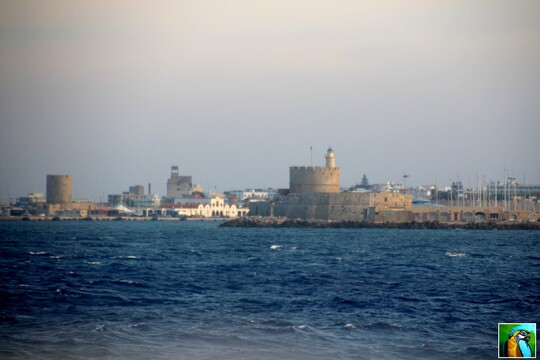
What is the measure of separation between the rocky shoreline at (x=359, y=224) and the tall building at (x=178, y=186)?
82672 mm

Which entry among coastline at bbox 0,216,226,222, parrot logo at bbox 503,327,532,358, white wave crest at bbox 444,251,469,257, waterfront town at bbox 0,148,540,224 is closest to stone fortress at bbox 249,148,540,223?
waterfront town at bbox 0,148,540,224

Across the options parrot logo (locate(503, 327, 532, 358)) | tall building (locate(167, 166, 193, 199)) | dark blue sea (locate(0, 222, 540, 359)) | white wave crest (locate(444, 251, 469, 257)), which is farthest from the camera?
tall building (locate(167, 166, 193, 199))

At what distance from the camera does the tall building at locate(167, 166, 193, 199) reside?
557 ft

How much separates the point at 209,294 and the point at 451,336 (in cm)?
742

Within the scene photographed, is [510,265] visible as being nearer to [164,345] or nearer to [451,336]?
[451,336]

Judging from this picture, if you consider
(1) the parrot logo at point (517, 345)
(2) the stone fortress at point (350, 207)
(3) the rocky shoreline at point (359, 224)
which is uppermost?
(2) the stone fortress at point (350, 207)

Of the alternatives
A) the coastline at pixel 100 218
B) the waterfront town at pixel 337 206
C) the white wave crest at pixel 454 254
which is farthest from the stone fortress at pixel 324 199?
the coastline at pixel 100 218

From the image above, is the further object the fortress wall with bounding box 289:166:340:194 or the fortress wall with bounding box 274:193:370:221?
the fortress wall with bounding box 289:166:340:194

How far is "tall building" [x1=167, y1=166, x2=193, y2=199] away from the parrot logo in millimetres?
153684

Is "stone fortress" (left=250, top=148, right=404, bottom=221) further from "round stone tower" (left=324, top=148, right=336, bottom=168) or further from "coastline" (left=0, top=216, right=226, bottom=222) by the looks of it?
"coastline" (left=0, top=216, right=226, bottom=222)

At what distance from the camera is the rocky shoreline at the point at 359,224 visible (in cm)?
7544

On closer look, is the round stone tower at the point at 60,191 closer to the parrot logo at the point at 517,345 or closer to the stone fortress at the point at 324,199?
the stone fortress at the point at 324,199

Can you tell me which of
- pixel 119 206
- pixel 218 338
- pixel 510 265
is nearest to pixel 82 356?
pixel 218 338

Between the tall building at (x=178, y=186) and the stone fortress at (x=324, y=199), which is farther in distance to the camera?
the tall building at (x=178, y=186)
